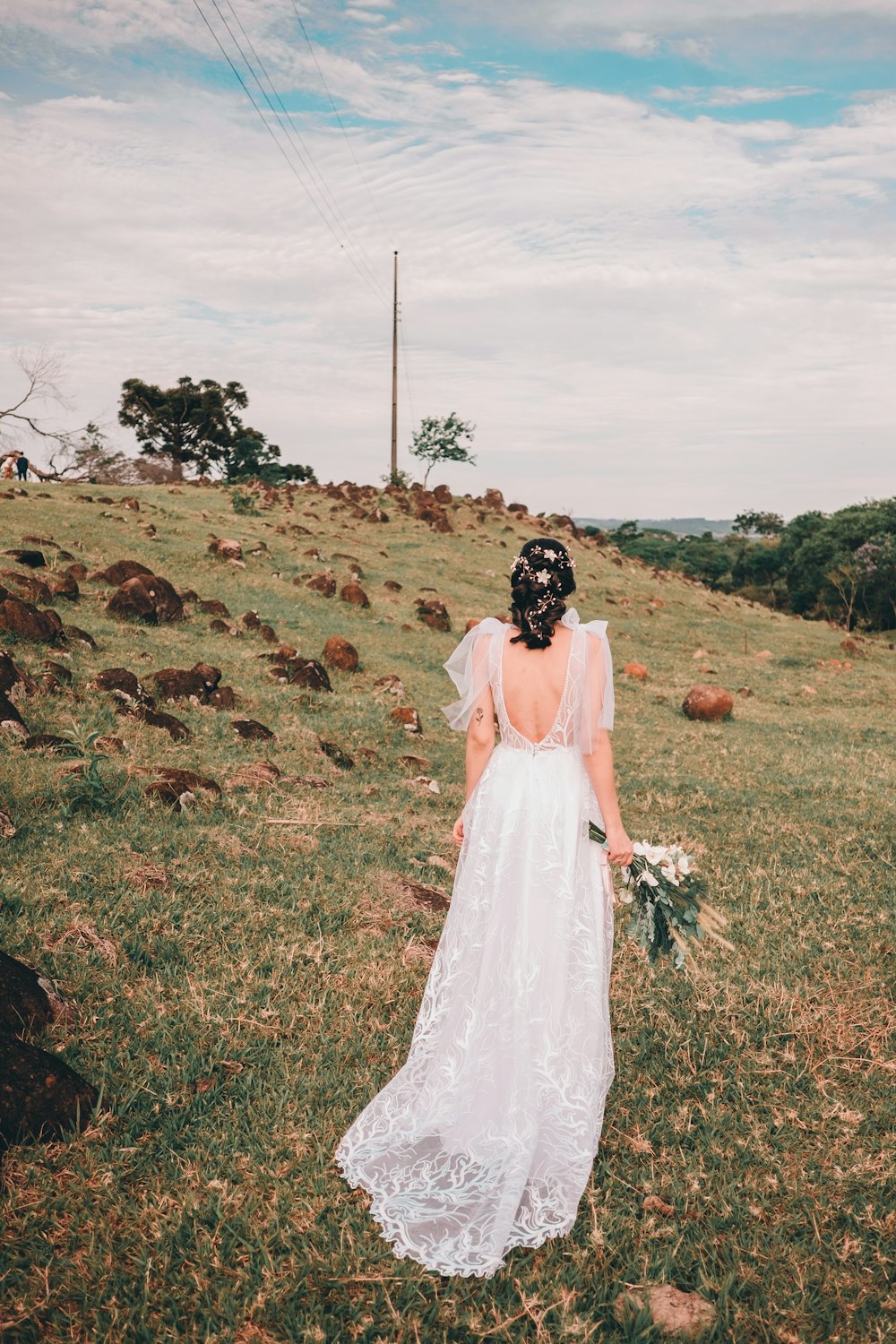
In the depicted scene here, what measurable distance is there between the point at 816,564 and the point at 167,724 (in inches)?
2161

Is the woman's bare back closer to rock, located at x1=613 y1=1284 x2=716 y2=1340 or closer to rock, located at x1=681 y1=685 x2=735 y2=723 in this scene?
rock, located at x1=613 y1=1284 x2=716 y2=1340

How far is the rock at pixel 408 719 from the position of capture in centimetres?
1334

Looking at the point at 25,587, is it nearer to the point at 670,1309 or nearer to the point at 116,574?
the point at 116,574

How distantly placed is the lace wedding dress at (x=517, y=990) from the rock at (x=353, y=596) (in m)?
19.7

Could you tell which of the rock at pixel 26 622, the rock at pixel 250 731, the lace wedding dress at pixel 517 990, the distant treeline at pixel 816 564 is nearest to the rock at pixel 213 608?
the rock at pixel 26 622

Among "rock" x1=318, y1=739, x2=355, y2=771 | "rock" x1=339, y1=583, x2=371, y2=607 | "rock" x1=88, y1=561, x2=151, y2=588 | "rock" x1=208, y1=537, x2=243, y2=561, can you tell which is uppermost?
"rock" x1=208, y1=537, x2=243, y2=561

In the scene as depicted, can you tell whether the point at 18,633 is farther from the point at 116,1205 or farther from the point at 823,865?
the point at 823,865

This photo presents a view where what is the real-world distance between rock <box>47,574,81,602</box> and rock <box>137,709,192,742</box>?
664cm

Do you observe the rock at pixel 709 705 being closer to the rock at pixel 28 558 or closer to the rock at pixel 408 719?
the rock at pixel 408 719

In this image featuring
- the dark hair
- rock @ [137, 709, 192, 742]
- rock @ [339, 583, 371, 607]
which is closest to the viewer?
the dark hair

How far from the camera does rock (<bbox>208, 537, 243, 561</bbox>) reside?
24728mm

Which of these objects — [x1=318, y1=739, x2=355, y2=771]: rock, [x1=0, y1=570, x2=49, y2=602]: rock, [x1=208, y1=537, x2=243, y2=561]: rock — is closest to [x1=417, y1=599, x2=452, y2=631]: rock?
[x1=208, y1=537, x2=243, y2=561]: rock

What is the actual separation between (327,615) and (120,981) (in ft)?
55.7

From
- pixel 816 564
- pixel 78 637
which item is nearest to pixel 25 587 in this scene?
pixel 78 637
